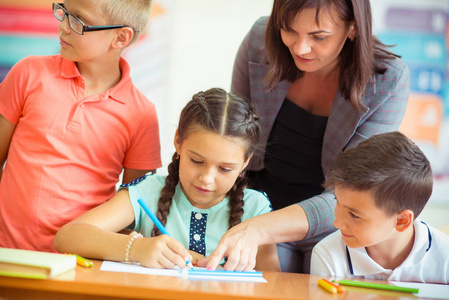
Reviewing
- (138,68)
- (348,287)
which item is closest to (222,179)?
(348,287)

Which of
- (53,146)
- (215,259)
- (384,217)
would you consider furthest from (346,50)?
(53,146)

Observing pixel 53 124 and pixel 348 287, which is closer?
pixel 348 287

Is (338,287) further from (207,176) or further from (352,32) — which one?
(352,32)

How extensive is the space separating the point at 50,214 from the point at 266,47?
83cm

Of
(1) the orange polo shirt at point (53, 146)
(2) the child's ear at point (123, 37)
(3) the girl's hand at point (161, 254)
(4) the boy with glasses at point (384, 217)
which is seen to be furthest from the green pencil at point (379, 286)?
(2) the child's ear at point (123, 37)

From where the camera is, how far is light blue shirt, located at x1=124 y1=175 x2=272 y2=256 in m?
1.42

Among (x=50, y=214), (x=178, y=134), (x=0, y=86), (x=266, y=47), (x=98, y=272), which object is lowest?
(x=50, y=214)

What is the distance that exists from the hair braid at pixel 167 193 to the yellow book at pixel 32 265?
45 cm

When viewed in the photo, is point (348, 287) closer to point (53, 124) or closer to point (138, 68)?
point (53, 124)

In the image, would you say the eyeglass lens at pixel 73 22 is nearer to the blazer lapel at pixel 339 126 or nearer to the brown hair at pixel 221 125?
the brown hair at pixel 221 125

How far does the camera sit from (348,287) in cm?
109

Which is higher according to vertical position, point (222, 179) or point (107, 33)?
point (107, 33)

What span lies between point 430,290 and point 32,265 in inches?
32.9

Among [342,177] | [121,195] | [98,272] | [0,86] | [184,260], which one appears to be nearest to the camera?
[98,272]
